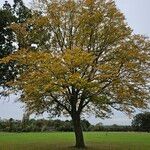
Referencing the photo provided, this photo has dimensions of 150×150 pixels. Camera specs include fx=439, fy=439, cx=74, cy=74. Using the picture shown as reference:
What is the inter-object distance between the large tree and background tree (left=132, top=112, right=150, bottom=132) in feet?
132

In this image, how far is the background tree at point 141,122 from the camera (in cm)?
8219

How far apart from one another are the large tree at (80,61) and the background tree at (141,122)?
40.2m

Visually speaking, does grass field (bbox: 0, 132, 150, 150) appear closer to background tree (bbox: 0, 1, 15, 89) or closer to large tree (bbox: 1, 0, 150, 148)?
large tree (bbox: 1, 0, 150, 148)

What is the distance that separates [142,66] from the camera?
39.1 metres

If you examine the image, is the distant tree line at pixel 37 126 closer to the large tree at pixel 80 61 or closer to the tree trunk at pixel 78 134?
the large tree at pixel 80 61

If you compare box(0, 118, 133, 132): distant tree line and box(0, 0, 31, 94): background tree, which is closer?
box(0, 0, 31, 94): background tree

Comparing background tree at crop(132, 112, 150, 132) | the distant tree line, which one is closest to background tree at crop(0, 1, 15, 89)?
the distant tree line

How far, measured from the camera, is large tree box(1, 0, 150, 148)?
35.8 metres

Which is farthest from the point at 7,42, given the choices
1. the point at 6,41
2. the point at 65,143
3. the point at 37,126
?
the point at 37,126

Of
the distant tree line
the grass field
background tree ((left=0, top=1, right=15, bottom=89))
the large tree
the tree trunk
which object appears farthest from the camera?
the distant tree line

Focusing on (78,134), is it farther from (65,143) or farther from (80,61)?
(80,61)

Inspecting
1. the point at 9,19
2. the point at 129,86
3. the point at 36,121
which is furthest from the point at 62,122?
Result: the point at 129,86

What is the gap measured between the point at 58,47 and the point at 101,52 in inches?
172

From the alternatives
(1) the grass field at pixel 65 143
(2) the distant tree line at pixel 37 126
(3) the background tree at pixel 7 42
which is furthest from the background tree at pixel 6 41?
(2) the distant tree line at pixel 37 126
